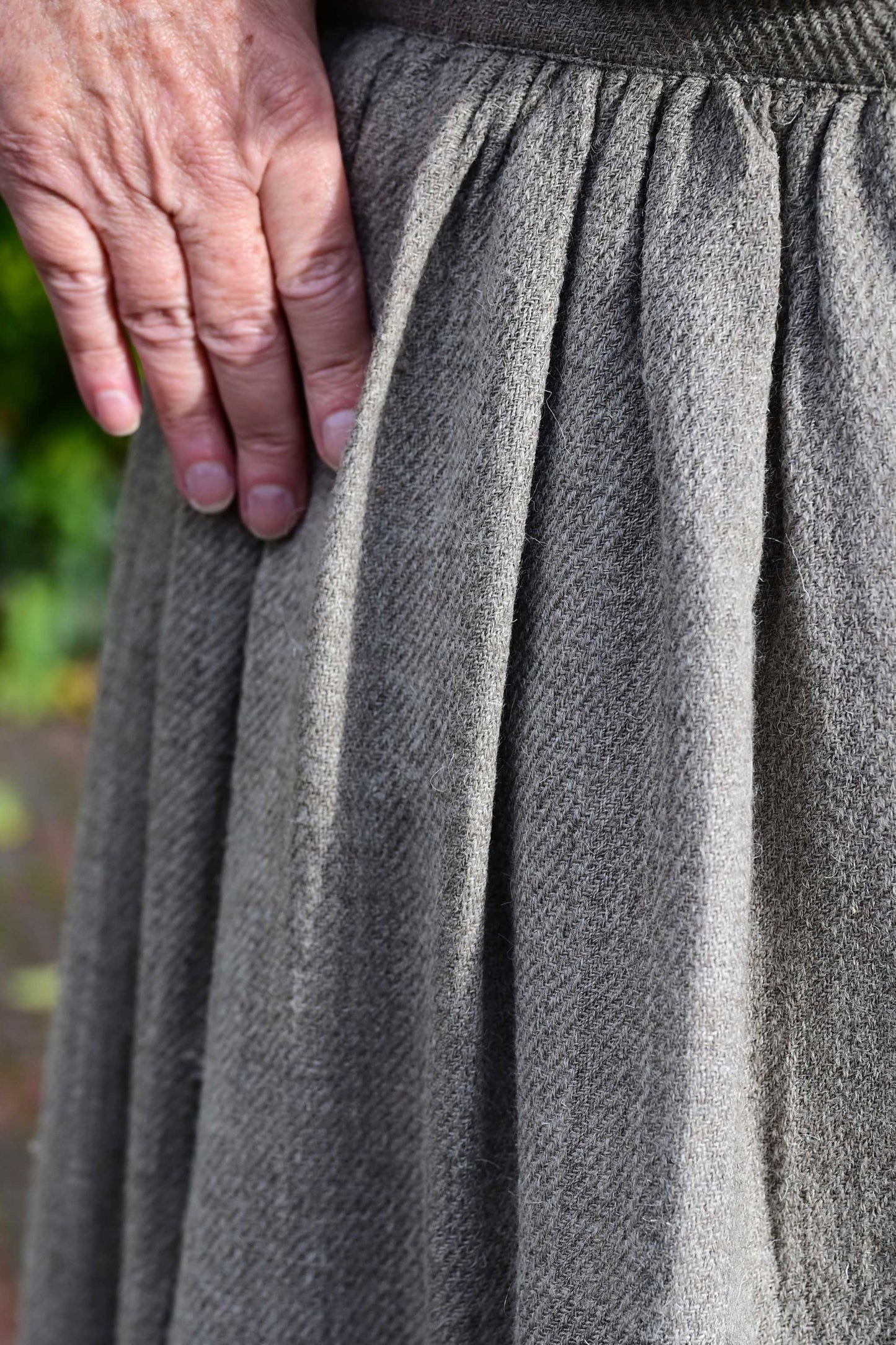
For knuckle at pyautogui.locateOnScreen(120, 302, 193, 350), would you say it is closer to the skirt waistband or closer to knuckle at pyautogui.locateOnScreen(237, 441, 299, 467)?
knuckle at pyautogui.locateOnScreen(237, 441, 299, 467)

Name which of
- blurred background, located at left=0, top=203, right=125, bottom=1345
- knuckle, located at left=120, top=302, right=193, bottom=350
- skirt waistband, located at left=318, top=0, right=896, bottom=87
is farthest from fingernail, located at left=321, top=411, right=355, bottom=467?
blurred background, located at left=0, top=203, right=125, bottom=1345

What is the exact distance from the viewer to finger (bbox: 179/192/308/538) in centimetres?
78

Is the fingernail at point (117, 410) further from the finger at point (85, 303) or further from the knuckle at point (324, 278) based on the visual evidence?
the knuckle at point (324, 278)

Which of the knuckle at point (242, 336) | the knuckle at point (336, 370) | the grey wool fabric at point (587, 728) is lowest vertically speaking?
the grey wool fabric at point (587, 728)

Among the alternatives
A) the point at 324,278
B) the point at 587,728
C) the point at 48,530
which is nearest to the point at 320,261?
the point at 324,278

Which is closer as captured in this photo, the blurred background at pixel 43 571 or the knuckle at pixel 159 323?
the knuckle at pixel 159 323

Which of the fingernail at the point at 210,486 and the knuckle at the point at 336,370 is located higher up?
the knuckle at the point at 336,370

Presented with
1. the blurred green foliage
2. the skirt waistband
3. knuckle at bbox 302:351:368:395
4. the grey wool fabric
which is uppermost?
the blurred green foliage

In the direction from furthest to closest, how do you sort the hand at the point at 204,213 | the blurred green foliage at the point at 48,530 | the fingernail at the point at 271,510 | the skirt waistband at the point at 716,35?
the blurred green foliage at the point at 48,530, the fingernail at the point at 271,510, the hand at the point at 204,213, the skirt waistband at the point at 716,35

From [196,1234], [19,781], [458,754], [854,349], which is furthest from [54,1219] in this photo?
[19,781]

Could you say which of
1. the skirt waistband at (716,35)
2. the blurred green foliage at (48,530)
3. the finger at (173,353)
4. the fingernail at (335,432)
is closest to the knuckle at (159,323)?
the finger at (173,353)

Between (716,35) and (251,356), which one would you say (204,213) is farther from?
(716,35)

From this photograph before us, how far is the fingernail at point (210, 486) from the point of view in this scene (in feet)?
2.83

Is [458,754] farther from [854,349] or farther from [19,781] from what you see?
[19,781]
